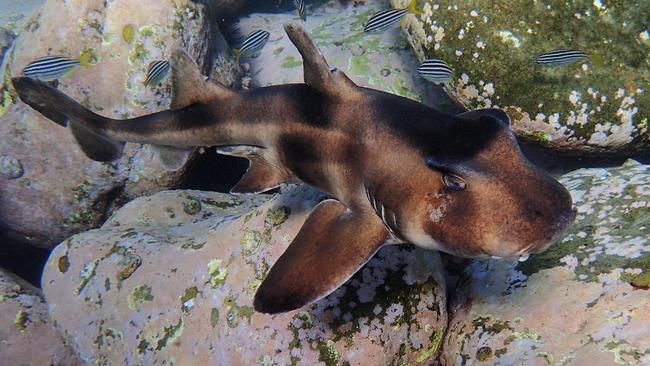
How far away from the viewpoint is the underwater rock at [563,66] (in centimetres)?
450

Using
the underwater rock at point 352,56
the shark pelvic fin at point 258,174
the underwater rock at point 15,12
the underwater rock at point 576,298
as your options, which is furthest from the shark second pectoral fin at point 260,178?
the underwater rock at point 15,12

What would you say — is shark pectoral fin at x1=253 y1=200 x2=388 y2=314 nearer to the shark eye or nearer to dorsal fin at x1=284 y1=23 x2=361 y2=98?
the shark eye

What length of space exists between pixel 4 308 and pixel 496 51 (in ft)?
21.6

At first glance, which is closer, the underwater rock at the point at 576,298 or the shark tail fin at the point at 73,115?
the underwater rock at the point at 576,298

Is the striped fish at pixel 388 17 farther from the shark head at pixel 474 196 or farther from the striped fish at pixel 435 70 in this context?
the shark head at pixel 474 196

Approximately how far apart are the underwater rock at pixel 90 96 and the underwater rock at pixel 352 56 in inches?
52.5

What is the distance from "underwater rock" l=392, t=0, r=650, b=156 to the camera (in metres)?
4.50

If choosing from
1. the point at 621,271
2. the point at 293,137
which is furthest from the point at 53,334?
the point at 621,271

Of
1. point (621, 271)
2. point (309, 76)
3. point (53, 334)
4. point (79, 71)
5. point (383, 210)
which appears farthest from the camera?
point (79, 71)

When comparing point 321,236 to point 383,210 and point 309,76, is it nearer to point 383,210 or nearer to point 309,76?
point 383,210

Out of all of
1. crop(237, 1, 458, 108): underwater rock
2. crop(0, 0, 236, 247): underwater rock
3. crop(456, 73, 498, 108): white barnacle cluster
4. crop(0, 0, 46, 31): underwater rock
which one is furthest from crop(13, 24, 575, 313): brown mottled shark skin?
crop(0, 0, 46, 31): underwater rock

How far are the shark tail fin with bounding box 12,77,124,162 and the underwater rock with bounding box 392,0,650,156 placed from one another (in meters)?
3.69

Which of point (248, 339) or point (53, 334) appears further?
point (53, 334)

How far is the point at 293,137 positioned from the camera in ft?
9.30
